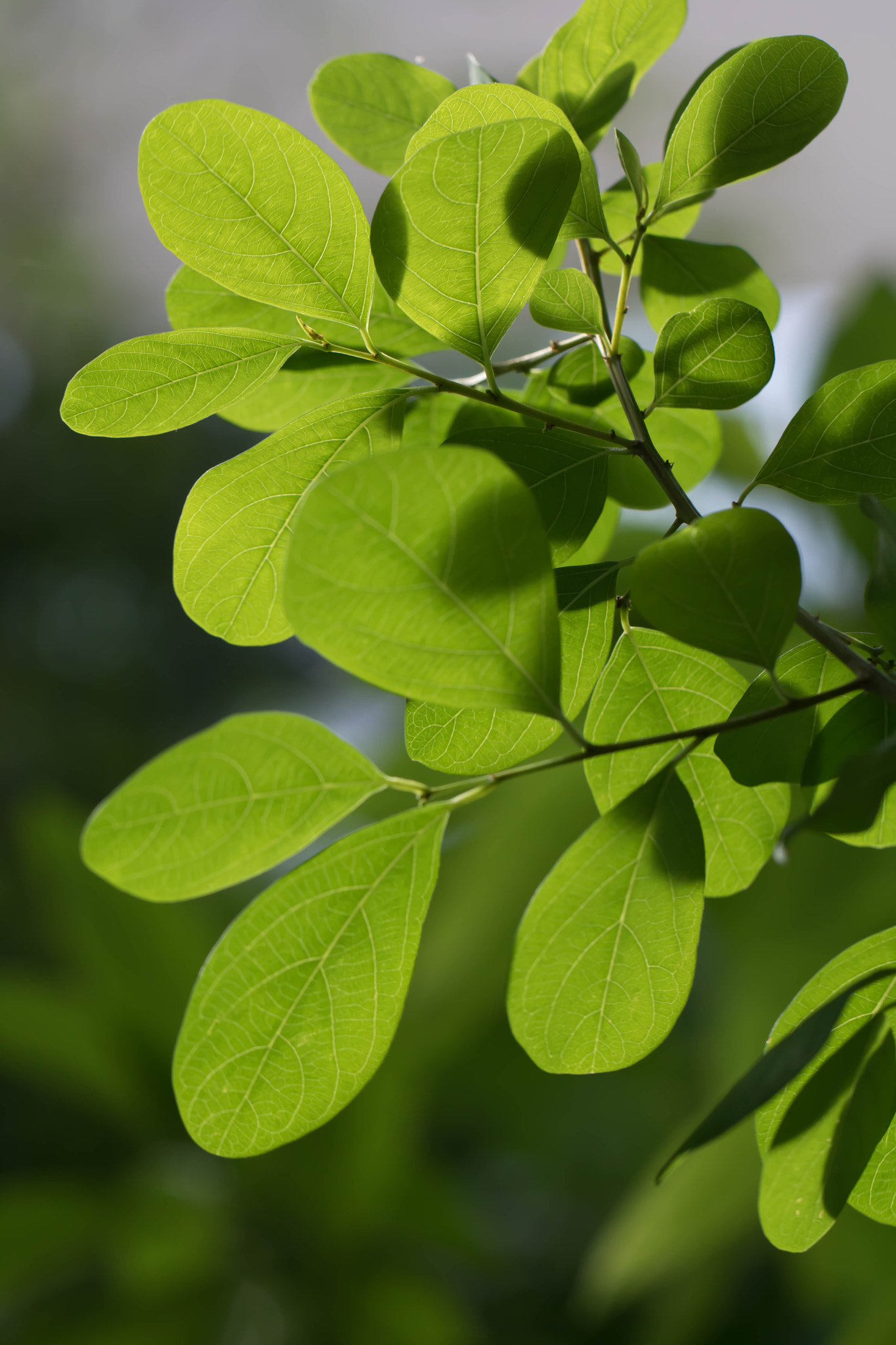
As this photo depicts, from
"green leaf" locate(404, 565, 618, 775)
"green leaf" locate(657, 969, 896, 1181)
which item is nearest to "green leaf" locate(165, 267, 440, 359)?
"green leaf" locate(404, 565, 618, 775)

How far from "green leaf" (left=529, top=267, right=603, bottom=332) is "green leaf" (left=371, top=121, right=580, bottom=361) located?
25 mm

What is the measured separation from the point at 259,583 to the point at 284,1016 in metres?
0.13

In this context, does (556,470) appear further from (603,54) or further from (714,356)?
(603,54)

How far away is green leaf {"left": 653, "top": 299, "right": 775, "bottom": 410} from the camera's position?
0.85 ft

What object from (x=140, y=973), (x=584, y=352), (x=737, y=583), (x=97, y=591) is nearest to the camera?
(x=737, y=583)

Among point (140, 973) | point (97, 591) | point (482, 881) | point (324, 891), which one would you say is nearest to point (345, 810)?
point (324, 891)

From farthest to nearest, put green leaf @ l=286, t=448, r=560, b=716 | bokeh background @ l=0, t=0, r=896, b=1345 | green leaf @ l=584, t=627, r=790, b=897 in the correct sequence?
bokeh background @ l=0, t=0, r=896, b=1345 < green leaf @ l=584, t=627, r=790, b=897 < green leaf @ l=286, t=448, r=560, b=716

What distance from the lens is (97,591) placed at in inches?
85.6

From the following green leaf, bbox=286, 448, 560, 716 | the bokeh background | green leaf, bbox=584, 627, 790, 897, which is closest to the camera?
green leaf, bbox=286, 448, 560, 716

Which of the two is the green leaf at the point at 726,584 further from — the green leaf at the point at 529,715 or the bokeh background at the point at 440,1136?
the bokeh background at the point at 440,1136

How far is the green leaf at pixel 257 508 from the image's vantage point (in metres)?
0.27

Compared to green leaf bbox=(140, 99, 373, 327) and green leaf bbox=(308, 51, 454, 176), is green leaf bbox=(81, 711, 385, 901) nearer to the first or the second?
green leaf bbox=(140, 99, 373, 327)

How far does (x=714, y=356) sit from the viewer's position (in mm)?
266

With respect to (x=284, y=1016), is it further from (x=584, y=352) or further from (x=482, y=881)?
(x=482, y=881)
